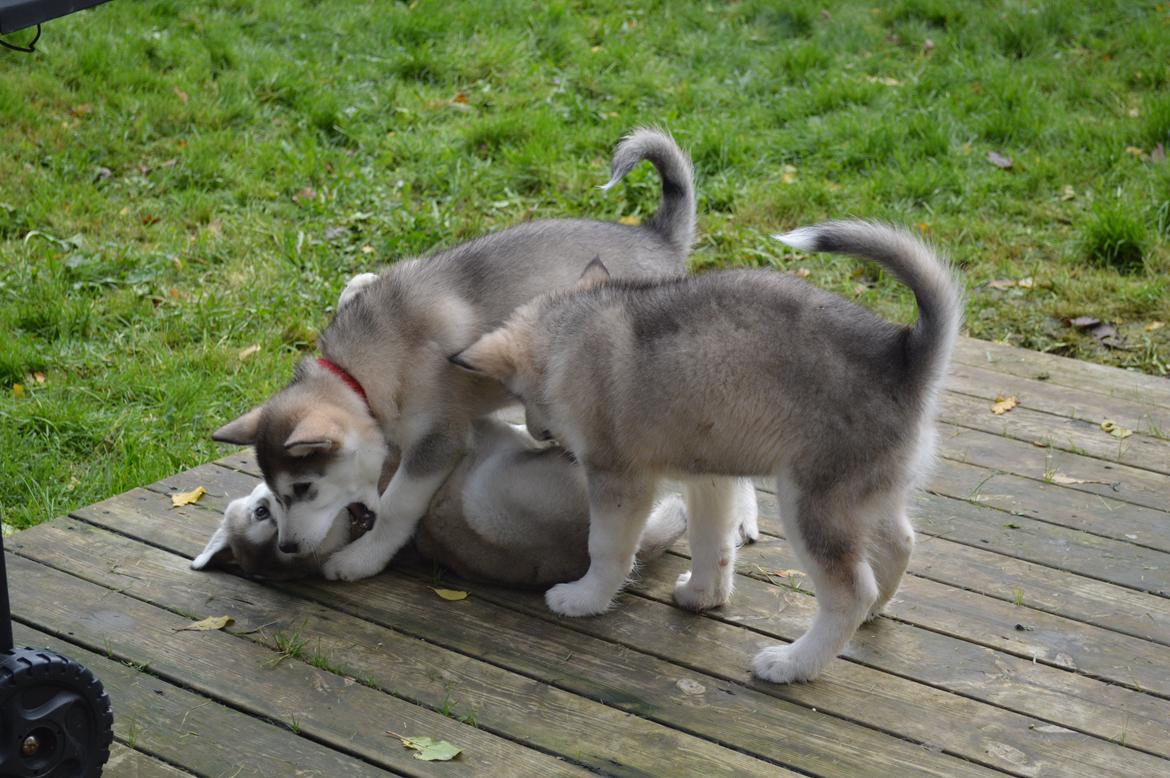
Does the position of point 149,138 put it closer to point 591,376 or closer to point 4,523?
point 4,523

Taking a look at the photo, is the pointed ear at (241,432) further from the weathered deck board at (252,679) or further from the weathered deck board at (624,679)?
the weathered deck board at (252,679)

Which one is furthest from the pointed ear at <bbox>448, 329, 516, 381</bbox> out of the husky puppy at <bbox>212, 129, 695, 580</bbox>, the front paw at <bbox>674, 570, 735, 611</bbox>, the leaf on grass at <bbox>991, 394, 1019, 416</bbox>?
the leaf on grass at <bbox>991, 394, 1019, 416</bbox>

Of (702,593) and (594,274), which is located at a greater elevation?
(594,274)

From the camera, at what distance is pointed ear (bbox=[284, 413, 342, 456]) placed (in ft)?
12.2

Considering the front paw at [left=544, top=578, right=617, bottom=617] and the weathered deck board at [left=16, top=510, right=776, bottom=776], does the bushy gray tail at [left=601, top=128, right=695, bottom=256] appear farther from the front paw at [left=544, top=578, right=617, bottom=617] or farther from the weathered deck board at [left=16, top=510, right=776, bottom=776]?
the weathered deck board at [left=16, top=510, right=776, bottom=776]

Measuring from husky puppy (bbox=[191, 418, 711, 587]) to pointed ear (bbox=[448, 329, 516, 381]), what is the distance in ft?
1.24

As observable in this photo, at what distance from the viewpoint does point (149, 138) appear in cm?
821

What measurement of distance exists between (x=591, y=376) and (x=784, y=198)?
13.2 feet

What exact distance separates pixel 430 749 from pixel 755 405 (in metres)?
1.22

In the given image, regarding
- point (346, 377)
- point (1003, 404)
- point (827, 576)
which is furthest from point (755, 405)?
point (1003, 404)

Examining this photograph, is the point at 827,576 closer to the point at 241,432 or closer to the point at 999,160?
the point at 241,432

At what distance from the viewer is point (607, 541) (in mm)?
3721

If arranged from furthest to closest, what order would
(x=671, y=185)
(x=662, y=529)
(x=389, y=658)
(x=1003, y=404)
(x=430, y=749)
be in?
(x=1003, y=404) < (x=671, y=185) < (x=662, y=529) < (x=389, y=658) < (x=430, y=749)

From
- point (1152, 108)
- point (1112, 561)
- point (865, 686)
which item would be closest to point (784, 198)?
point (1152, 108)
